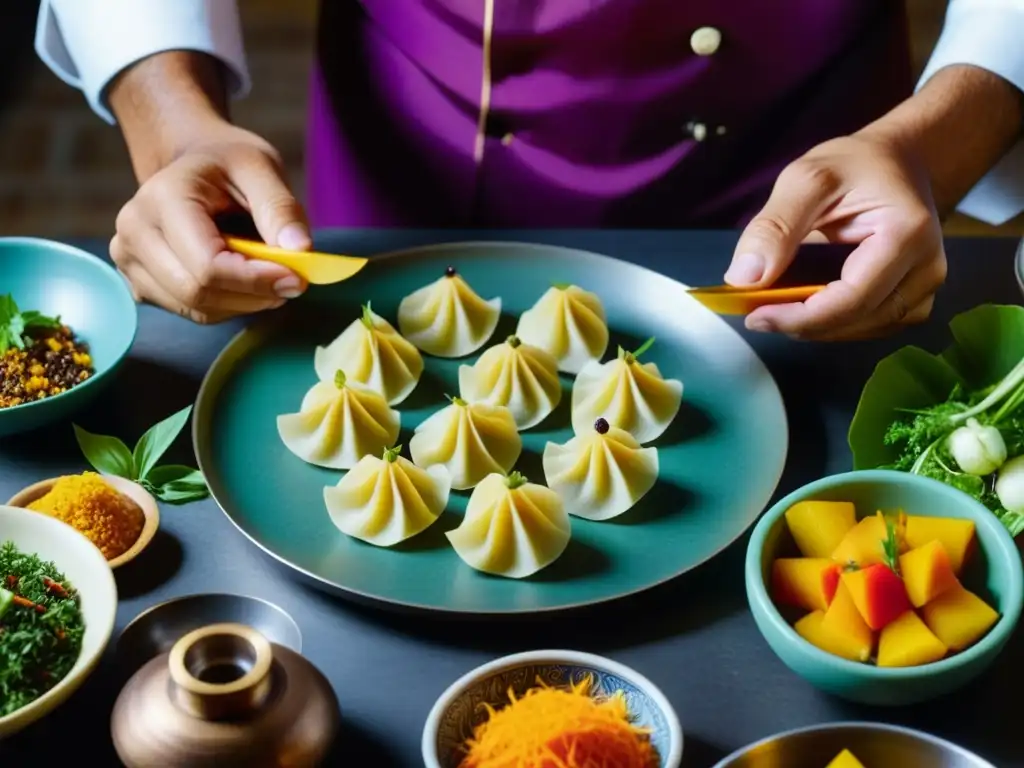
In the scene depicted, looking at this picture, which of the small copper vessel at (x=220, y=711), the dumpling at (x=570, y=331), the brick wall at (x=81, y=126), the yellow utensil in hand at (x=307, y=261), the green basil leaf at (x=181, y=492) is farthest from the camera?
the brick wall at (x=81, y=126)

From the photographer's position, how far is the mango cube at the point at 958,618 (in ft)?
3.78

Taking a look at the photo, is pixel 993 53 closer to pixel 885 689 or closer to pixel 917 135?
pixel 917 135

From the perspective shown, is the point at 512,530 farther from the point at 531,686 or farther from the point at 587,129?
the point at 587,129

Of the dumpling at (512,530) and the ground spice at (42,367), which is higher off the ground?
the dumpling at (512,530)

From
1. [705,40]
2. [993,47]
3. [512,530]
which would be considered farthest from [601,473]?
[993,47]

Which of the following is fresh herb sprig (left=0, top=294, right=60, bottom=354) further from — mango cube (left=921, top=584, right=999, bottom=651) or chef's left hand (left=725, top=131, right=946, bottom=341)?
mango cube (left=921, top=584, right=999, bottom=651)

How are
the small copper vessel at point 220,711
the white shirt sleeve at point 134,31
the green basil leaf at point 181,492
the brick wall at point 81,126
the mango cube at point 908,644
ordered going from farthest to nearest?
1. the brick wall at point 81,126
2. the white shirt sleeve at point 134,31
3. the green basil leaf at point 181,492
4. the mango cube at point 908,644
5. the small copper vessel at point 220,711

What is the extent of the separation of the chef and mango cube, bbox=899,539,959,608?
0.40 m

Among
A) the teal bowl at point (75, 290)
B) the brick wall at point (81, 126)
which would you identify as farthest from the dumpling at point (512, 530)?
the brick wall at point (81, 126)

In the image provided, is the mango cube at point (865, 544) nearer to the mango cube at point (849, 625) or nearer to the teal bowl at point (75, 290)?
the mango cube at point (849, 625)

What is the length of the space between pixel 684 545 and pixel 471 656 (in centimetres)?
26

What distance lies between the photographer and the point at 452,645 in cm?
125

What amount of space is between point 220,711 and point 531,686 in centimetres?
28

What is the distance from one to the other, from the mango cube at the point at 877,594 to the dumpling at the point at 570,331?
0.56m
